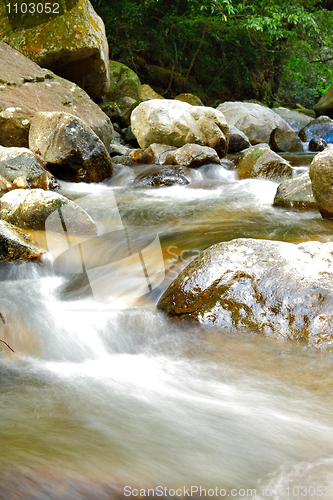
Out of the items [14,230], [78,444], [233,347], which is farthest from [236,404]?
[14,230]

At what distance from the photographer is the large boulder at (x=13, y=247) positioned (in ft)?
12.1

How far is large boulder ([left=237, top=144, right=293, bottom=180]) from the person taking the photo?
7.48m

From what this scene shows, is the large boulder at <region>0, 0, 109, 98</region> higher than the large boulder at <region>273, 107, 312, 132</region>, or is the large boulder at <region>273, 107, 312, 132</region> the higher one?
the large boulder at <region>0, 0, 109, 98</region>

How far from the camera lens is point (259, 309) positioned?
262 centimetres

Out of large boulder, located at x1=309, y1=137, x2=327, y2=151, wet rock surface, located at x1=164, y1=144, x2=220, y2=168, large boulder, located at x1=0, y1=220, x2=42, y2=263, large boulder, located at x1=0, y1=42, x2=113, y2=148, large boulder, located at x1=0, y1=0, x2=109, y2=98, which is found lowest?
large boulder, located at x1=309, y1=137, x2=327, y2=151

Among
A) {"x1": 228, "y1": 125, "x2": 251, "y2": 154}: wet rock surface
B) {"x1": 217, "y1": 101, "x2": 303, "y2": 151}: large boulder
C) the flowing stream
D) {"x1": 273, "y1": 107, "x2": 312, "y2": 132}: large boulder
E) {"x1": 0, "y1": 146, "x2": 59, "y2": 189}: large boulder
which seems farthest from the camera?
{"x1": 273, "y1": 107, "x2": 312, "y2": 132}: large boulder

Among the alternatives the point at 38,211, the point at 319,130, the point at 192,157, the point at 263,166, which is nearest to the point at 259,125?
the point at 319,130

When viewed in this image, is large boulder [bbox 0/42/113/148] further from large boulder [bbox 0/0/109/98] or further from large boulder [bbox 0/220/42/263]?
large boulder [bbox 0/220/42/263]

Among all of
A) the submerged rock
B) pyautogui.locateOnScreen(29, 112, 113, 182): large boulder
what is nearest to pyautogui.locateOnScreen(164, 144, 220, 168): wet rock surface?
the submerged rock

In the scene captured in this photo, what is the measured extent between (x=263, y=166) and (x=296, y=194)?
2.14 m

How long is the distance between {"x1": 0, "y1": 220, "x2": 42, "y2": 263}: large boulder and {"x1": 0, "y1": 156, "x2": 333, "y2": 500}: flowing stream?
0.11 meters

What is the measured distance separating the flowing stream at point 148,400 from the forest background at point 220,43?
13.2 metres

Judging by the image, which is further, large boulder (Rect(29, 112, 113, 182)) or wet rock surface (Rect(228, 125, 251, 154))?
wet rock surface (Rect(228, 125, 251, 154))

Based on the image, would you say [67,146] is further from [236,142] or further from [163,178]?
[236,142]
